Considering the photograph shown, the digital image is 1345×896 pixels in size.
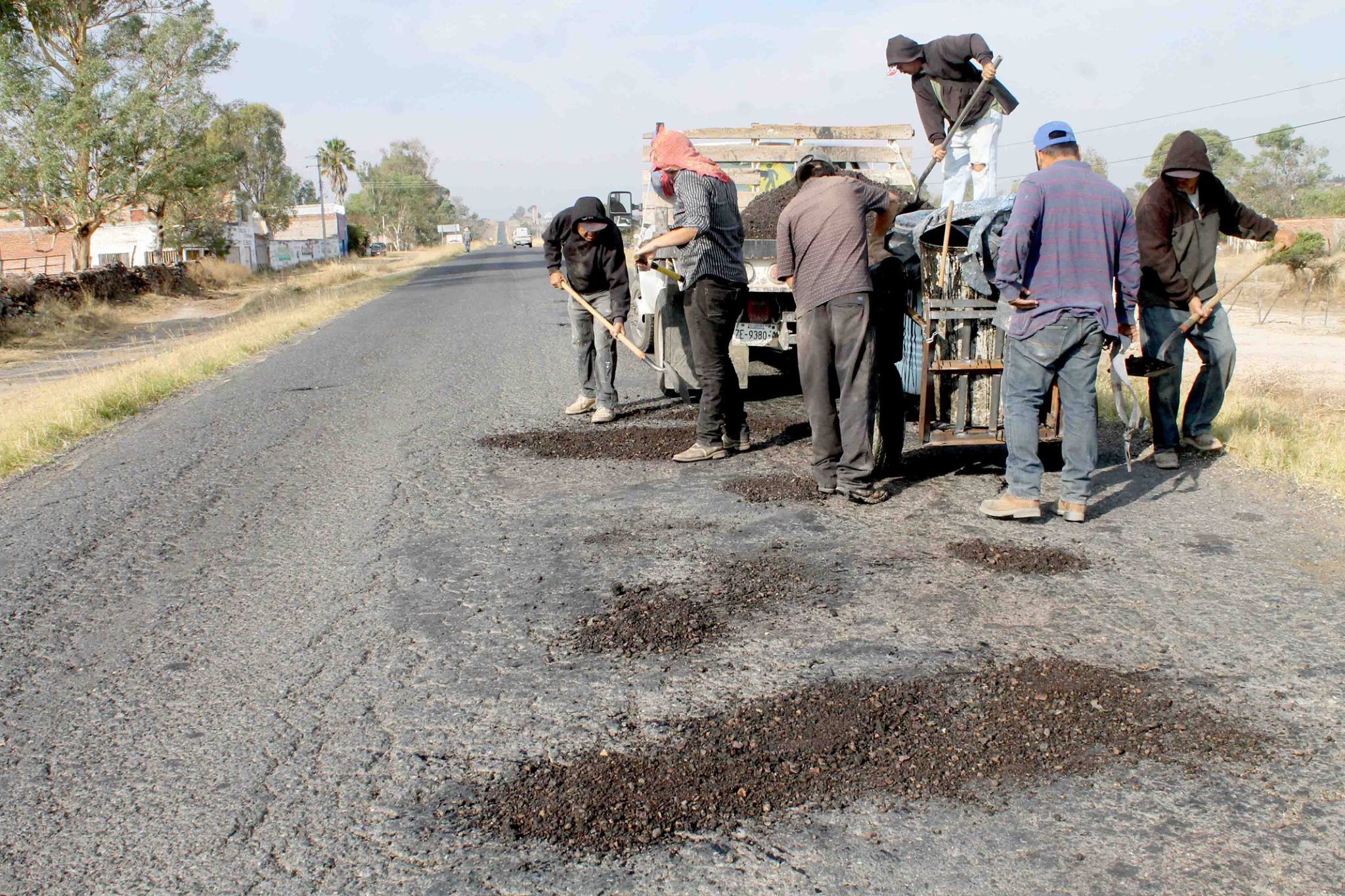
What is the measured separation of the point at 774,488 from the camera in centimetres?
589

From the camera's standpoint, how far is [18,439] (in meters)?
8.15

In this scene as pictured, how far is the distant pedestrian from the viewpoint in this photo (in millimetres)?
5020

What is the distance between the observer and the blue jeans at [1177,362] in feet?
20.0

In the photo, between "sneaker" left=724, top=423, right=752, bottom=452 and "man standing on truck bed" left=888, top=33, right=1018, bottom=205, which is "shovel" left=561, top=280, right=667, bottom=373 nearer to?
"sneaker" left=724, top=423, right=752, bottom=452

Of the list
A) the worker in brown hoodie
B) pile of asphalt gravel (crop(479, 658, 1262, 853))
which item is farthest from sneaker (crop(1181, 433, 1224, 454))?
pile of asphalt gravel (crop(479, 658, 1262, 853))

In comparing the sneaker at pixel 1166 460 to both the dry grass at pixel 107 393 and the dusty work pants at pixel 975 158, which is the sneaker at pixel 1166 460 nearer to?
the dusty work pants at pixel 975 158

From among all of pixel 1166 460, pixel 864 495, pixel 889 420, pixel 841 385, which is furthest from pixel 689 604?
pixel 1166 460

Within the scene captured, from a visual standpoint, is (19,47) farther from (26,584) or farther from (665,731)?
(665,731)

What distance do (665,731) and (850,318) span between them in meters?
2.97

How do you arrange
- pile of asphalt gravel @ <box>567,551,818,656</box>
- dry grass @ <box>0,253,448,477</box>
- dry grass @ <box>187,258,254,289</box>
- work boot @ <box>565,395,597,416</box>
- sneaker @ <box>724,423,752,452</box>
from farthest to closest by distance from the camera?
1. dry grass @ <box>187,258,254,289</box>
2. work boot @ <box>565,395,597,416</box>
3. dry grass @ <box>0,253,448,477</box>
4. sneaker @ <box>724,423,752,452</box>
5. pile of asphalt gravel @ <box>567,551,818,656</box>

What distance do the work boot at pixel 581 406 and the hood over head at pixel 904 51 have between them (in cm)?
341

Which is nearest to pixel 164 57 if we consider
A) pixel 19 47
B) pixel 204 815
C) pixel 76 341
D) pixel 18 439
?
pixel 19 47

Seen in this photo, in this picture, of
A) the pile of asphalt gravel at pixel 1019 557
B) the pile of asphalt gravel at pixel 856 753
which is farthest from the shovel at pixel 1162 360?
the pile of asphalt gravel at pixel 856 753

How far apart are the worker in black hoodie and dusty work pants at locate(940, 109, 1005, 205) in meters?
2.50
